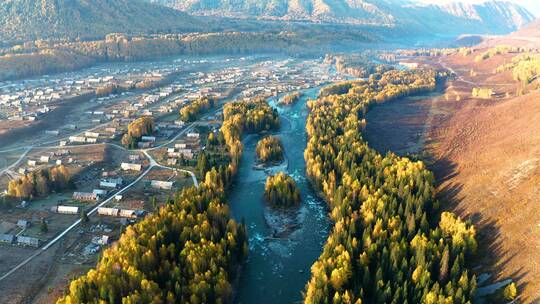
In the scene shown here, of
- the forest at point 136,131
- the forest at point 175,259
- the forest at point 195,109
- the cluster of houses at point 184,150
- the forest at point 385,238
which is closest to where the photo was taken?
the forest at point 175,259

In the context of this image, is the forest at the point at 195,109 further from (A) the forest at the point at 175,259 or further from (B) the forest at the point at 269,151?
(A) the forest at the point at 175,259

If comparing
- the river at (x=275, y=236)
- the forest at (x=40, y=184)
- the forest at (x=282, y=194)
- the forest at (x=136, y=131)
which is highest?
the forest at (x=136, y=131)

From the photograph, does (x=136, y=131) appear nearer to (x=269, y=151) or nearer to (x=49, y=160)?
(x=49, y=160)

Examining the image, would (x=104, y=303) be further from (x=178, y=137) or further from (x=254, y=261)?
Answer: (x=178, y=137)

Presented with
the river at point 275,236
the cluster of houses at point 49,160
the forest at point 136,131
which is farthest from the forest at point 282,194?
the cluster of houses at point 49,160

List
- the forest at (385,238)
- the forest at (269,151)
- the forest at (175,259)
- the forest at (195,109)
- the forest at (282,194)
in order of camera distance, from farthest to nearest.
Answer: the forest at (195,109), the forest at (269,151), the forest at (282,194), the forest at (385,238), the forest at (175,259)

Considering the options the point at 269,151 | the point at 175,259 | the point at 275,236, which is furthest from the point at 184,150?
the point at 175,259
